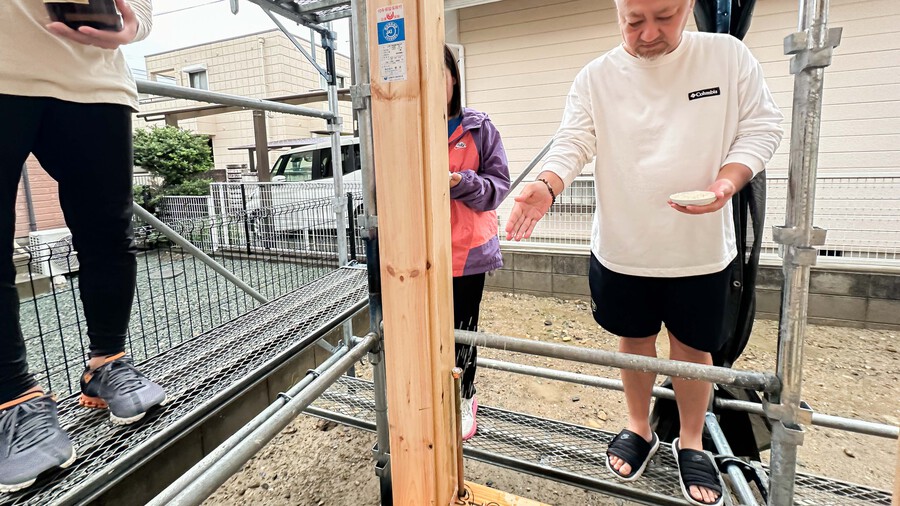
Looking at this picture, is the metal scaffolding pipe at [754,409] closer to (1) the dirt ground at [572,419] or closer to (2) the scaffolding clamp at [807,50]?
(1) the dirt ground at [572,419]

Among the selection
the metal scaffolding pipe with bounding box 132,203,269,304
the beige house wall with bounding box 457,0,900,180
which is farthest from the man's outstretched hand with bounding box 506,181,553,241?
the beige house wall with bounding box 457,0,900,180

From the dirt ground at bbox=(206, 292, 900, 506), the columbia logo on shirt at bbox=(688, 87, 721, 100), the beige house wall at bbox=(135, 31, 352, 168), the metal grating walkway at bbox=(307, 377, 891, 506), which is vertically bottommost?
the dirt ground at bbox=(206, 292, 900, 506)

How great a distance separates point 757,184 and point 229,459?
1.77 meters

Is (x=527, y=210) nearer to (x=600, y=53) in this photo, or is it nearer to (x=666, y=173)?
(x=666, y=173)

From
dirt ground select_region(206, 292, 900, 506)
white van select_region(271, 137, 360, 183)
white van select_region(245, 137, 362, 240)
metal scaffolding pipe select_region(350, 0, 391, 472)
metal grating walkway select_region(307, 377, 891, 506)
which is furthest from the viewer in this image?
white van select_region(271, 137, 360, 183)

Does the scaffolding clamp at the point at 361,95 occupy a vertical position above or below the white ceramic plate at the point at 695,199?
above

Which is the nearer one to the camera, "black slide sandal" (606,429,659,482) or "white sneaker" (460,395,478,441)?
"black slide sandal" (606,429,659,482)

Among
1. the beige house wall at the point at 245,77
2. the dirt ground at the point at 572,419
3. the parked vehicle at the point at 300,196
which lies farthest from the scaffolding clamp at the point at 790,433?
the beige house wall at the point at 245,77

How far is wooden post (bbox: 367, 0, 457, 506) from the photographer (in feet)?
3.49

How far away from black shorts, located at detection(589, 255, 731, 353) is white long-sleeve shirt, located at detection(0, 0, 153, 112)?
1529 millimetres

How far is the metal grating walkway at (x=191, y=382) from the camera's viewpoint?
3.17 ft

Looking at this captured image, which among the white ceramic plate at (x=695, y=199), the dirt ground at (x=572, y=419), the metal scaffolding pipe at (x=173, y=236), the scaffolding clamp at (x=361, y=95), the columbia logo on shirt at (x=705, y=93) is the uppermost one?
the scaffolding clamp at (x=361, y=95)

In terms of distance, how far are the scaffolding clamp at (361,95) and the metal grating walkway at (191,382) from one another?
2.87 feet

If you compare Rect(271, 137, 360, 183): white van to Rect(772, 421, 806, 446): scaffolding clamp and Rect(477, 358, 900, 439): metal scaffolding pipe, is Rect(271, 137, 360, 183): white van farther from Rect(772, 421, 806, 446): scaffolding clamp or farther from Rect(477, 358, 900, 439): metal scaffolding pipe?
Rect(772, 421, 806, 446): scaffolding clamp
